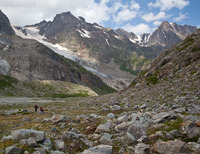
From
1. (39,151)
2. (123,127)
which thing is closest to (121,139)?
(123,127)

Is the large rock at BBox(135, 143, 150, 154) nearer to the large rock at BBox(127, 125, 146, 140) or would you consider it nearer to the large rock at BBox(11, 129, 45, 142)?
the large rock at BBox(127, 125, 146, 140)

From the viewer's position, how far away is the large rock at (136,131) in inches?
456

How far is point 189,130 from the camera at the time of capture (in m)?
10.3

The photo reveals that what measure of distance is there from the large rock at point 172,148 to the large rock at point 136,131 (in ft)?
6.44

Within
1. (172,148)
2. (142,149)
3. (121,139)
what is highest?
(172,148)

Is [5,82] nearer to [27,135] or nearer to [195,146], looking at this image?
[27,135]

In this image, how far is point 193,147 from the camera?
8891mm

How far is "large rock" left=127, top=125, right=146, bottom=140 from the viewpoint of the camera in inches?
456

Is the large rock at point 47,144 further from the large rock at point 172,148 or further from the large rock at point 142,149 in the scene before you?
the large rock at point 172,148

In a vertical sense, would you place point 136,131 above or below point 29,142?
above

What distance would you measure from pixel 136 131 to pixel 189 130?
365cm

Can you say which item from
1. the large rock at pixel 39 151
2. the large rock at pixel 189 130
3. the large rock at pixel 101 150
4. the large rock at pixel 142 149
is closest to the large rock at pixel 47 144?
the large rock at pixel 39 151

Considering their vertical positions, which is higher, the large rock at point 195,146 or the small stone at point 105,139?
the large rock at point 195,146

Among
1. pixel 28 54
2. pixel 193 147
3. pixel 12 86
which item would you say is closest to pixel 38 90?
pixel 12 86
